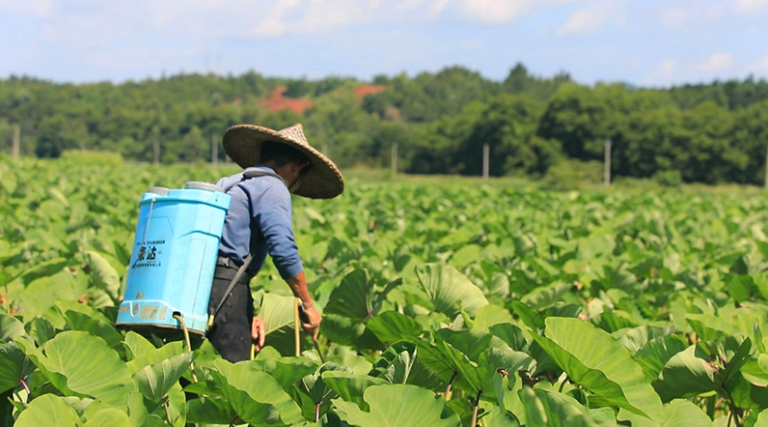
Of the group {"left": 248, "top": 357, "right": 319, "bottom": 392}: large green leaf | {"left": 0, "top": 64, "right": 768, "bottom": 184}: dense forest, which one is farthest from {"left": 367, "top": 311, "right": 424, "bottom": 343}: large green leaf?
{"left": 0, "top": 64, "right": 768, "bottom": 184}: dense forest

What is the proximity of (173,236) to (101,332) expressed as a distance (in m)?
0.34

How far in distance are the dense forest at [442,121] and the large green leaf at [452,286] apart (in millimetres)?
34567

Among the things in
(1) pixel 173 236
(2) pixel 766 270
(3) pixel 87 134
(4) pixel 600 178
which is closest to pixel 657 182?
(4) pixel 600 178

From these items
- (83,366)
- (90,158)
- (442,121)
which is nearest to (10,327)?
(83,366)

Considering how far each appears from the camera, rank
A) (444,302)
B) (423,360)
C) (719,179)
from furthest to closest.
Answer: (719,179), (444,302), (423,360)

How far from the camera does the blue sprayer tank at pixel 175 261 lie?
254 cm

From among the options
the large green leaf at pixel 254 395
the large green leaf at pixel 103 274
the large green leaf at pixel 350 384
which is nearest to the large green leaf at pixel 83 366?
the large green leaf at pixel 254 395

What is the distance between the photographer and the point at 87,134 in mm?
79125

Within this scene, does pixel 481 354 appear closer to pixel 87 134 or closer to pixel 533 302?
pixel 533 302

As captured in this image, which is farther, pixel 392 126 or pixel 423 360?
pixel 392 126

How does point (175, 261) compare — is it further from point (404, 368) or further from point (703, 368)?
point (703, 368)

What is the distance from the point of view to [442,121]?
61094mm

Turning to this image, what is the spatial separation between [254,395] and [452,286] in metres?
1.25

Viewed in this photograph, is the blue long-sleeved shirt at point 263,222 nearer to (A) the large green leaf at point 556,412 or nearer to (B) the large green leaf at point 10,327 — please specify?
(B) the large green leaf at point 10,327
